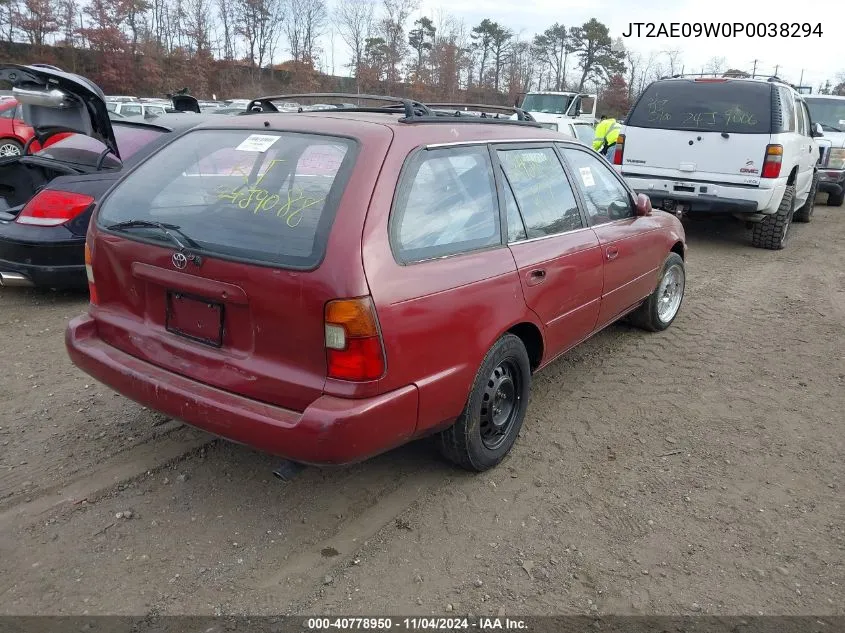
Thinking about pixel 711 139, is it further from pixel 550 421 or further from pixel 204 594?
pixel 204 594

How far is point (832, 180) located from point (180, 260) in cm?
1381

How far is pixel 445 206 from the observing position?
2898mm

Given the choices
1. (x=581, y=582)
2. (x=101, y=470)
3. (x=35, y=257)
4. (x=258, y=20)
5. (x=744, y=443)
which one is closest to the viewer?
(x=581, y=582)

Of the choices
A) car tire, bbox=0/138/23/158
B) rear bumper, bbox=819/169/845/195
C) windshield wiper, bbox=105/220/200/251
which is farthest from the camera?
rear bumper, bbox=819/169/845/195

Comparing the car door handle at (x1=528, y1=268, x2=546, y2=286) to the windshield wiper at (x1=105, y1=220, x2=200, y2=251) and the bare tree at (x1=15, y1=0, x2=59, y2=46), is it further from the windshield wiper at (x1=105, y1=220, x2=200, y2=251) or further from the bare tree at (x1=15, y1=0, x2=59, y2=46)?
the bare tree at (x1=15, y1=0, x2=59, y2=46)

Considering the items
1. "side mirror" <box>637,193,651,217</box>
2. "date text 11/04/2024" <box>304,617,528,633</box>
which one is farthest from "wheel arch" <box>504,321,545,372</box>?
"side mirror" <box>637,193,651,217</box>

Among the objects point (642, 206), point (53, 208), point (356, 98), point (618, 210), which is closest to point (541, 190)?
point (618, 210)

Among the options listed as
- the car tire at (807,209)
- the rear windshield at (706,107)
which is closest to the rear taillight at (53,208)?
the rear windshield at (706,107)

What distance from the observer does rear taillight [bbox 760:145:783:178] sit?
7.82m

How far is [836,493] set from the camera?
128 inches

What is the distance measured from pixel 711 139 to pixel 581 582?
701 cm

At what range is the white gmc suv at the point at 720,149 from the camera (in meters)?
7.93

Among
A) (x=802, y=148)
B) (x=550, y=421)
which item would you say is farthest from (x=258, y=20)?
(x=550, y=421)

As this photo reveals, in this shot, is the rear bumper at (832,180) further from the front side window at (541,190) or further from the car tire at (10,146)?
the car tire at (10,146)
